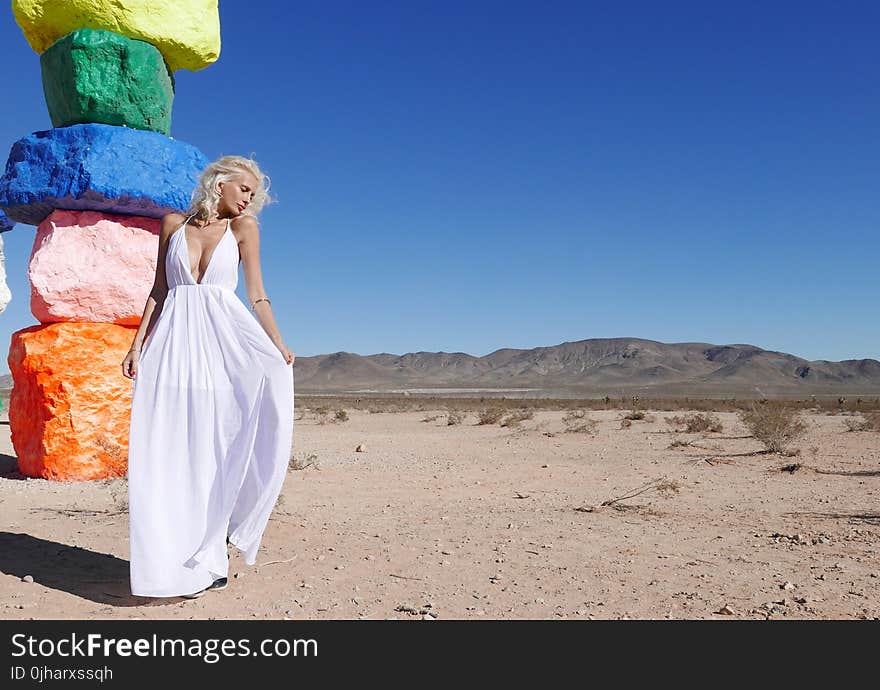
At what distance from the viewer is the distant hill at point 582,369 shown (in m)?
111

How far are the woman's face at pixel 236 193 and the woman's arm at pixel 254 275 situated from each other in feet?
0.22

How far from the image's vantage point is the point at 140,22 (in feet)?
27.6

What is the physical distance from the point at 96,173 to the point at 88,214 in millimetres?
645

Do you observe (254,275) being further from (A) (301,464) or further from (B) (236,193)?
(A) (301,464)

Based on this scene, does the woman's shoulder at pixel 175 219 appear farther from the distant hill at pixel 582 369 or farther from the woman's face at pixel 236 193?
the distant hill at pixel 582 369

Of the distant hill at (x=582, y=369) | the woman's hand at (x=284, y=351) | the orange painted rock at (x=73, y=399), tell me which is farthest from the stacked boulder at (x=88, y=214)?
the distant hill at (x=582, y=369)

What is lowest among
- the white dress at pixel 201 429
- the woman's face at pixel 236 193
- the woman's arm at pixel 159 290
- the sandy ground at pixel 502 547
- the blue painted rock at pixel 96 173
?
the sandy ground at pixel 502 547

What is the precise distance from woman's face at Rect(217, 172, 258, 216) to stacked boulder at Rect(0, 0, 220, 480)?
14.5ft

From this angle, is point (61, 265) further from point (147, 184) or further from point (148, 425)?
point (148, 425)

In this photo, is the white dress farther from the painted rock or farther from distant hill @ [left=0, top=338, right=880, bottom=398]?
distant hill @ [left=0, top=338, right=880, bottom=398]

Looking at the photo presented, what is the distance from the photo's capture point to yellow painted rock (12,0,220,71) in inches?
326

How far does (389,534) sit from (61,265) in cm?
489

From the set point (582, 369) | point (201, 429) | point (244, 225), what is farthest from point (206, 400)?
point (582, 369)

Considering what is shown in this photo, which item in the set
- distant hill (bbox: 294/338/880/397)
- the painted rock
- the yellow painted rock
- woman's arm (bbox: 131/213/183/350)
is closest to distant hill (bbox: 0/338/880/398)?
distant hill (bbox: 294/338/880/397)
